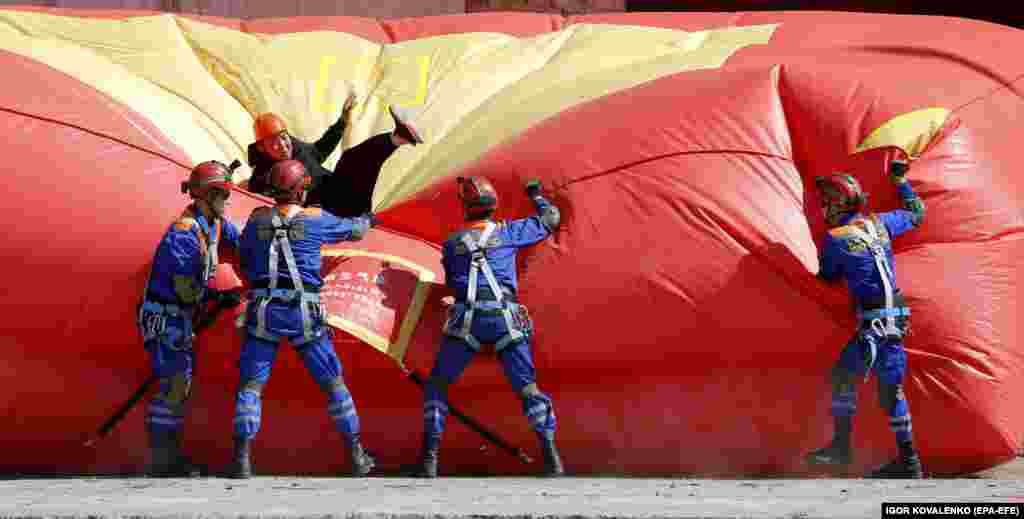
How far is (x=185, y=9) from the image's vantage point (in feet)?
38.3

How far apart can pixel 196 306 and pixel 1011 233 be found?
3729 mm

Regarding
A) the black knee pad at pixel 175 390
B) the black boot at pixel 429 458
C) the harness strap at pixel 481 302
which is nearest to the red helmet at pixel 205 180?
the black knee pad at pixel 175 390

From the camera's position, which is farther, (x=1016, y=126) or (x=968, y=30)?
(x=968, y=30)

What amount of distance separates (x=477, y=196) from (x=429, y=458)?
3.93 ft

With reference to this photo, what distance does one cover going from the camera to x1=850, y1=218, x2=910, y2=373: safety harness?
6.99m

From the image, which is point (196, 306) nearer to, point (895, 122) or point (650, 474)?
point (650, 474)

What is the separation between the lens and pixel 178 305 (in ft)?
23.7

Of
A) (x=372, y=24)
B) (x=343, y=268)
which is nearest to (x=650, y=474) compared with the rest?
(x=343, y=268)

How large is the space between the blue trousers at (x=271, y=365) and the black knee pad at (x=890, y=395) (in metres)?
2.30

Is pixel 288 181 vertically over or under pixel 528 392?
over

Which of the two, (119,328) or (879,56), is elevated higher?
(879,56)

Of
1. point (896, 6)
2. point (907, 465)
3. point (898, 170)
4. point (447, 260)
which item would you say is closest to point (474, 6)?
point (896, 6)

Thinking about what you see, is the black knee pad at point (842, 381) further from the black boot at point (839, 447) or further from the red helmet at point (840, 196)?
the red helmet at point (840, 196)

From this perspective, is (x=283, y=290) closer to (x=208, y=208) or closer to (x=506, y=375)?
(x=208, y=208)
